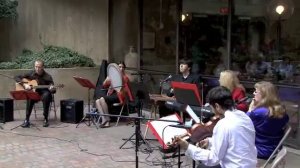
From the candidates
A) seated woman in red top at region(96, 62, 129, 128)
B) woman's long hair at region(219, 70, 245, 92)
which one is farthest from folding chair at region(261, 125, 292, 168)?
seated woman in red top at region(96, 62, 129, 128)

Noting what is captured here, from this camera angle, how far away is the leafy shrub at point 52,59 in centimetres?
1112

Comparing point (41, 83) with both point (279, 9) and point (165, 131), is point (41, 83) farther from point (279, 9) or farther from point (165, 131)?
point (165, 131)

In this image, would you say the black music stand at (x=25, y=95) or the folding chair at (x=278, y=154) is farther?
the black music stand at (x=25, y=95)

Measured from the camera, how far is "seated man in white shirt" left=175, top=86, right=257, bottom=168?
3.34 meters

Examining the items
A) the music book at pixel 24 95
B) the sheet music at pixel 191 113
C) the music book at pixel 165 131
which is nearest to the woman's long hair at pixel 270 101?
the sheet music at pixel 191 113

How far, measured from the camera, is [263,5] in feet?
25.4

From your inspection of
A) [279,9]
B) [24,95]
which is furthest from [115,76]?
[279,9]

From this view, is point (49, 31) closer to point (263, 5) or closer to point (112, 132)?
point (112, 132)

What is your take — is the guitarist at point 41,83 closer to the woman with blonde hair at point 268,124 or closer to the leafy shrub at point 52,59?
the leafy shrub at point 52,59

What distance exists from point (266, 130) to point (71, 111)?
5408 mm

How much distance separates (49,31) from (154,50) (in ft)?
10.5

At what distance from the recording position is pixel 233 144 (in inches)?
131

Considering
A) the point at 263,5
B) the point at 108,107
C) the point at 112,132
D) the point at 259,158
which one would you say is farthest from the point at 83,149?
the point at 263,5

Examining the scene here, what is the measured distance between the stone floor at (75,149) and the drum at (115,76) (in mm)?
806
